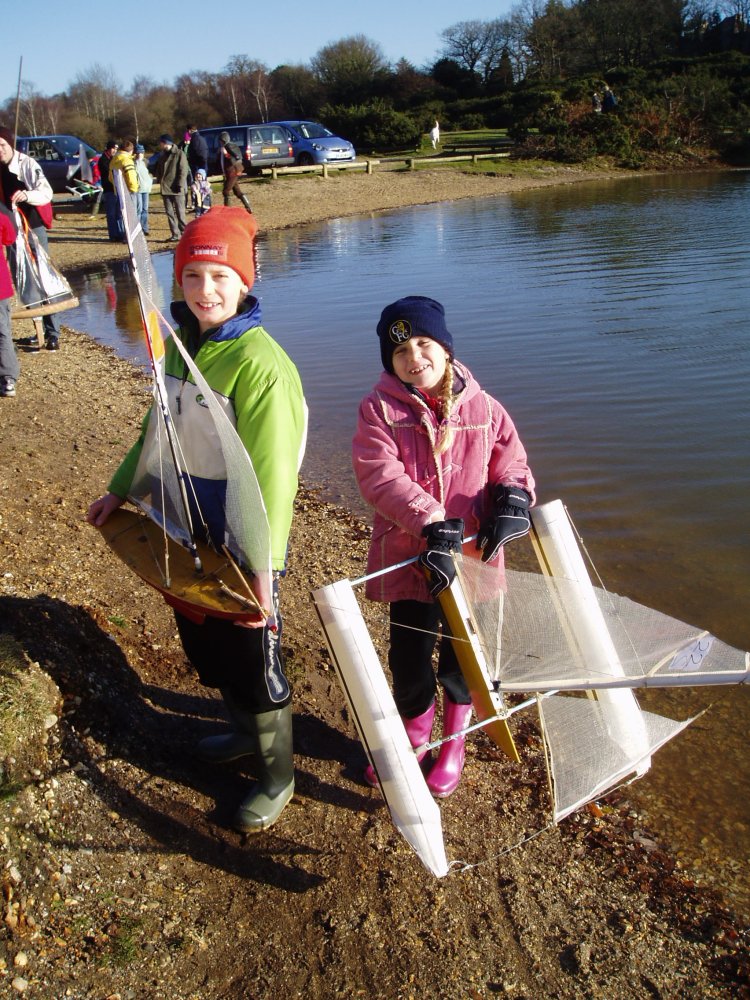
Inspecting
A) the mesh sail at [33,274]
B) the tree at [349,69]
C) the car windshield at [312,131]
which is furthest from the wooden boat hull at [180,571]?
the tree at [349,69]

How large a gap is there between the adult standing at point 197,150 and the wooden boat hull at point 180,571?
20395 mm

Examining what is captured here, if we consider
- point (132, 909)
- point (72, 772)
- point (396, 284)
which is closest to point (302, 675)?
point (72, 772)

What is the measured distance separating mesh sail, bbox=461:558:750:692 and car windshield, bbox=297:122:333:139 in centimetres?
3319

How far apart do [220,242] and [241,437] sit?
61cm

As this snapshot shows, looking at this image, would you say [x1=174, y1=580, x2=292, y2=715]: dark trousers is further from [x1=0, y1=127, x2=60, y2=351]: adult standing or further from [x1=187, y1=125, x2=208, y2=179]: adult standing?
[x1=187, y1=125, x2=208, y2=179]: adult standing

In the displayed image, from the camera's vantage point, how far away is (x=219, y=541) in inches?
115

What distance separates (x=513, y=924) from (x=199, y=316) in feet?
7.18

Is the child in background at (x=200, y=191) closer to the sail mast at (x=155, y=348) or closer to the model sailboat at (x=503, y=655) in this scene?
the sail mast at (x=155, y=348)

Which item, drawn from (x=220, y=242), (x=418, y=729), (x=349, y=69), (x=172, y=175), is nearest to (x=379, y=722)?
(x=418, y=729)

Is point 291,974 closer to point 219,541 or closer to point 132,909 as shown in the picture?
point 132,909

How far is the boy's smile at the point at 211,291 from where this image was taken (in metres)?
2.80

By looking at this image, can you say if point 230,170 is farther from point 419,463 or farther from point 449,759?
point 449,759

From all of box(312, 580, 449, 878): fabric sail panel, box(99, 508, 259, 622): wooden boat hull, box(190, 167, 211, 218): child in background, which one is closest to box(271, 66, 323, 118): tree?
box(190, 167, 211, 218): child in background

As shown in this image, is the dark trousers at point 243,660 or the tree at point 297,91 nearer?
the dark trousers at point 243,660
